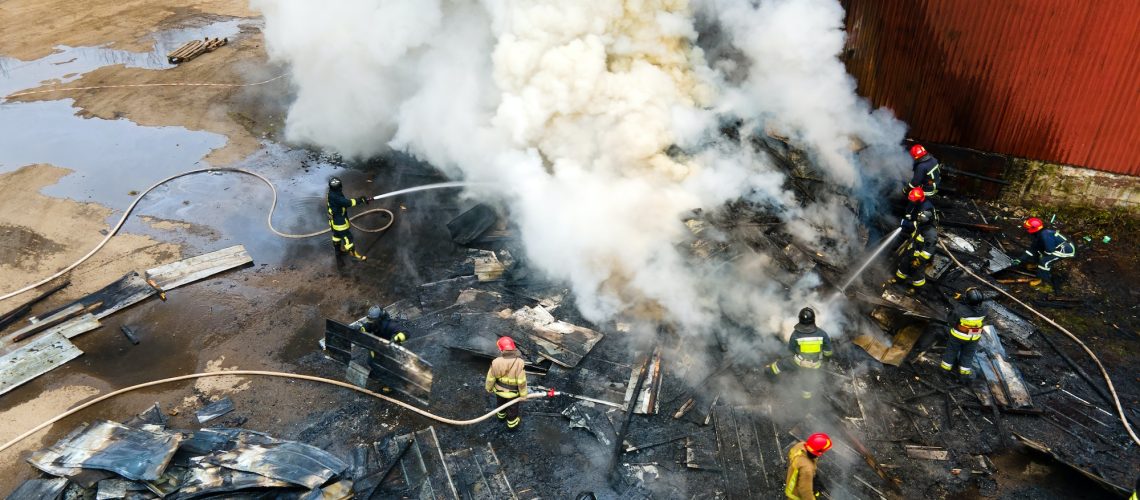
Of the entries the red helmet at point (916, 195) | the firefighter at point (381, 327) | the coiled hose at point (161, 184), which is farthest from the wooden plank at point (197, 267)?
the red helmet at point (916, 195)

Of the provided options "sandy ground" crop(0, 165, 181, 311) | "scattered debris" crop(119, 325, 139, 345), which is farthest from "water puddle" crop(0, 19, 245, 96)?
"scattered debris" crop(119, 325, 139, 345)

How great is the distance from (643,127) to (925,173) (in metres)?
5.00

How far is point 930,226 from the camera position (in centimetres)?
939

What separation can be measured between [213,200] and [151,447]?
23.4 ft

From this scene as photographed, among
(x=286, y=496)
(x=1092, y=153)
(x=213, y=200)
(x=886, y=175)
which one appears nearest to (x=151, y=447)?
(x=286, y=496)

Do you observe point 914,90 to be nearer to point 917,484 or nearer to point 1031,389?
point 1031,389

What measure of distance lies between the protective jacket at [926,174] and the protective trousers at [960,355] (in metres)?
3.46

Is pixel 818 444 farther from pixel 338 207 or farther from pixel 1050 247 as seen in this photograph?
pixel 338 207

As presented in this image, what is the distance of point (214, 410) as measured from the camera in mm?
7750

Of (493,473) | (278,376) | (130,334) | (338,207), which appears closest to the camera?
(493,473)

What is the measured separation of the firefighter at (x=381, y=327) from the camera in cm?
798

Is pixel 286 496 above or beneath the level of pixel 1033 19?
beneath

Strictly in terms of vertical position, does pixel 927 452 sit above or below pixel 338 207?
below

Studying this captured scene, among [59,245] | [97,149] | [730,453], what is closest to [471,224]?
[730,453]
